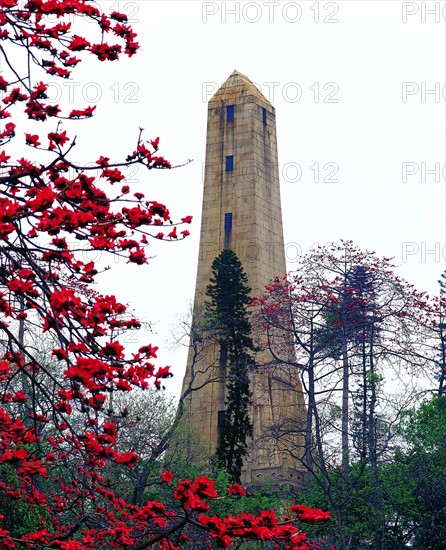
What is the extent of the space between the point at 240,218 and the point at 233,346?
8859 millimetres

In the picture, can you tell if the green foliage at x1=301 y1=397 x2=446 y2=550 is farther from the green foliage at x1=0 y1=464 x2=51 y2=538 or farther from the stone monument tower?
the stone monument tower

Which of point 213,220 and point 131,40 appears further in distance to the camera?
point 213,220

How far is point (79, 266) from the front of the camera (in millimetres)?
10250

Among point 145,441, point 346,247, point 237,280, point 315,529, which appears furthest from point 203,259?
point 315,529

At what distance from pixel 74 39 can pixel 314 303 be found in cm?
2883

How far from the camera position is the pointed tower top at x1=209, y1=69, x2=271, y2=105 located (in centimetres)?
5131

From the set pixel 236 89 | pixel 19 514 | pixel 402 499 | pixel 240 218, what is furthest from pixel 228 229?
pixel 19 514

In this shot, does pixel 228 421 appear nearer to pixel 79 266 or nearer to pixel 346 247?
pixel 346 247

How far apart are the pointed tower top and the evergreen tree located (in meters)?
9.29

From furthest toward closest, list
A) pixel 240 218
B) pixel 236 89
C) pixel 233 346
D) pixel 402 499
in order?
1. pixel 236 89
2. pixel 240 218
3. pixel 233 346
4. pixel 402 499

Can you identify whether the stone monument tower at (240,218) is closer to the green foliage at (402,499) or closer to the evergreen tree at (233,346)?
the evergreen tree at (233,346)

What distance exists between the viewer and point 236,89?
169 feet

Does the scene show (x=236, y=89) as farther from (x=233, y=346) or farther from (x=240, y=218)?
(x=233, y=346)

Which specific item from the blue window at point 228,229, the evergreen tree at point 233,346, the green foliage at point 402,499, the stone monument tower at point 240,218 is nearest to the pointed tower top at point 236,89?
the stone monument tower at point 240,218
